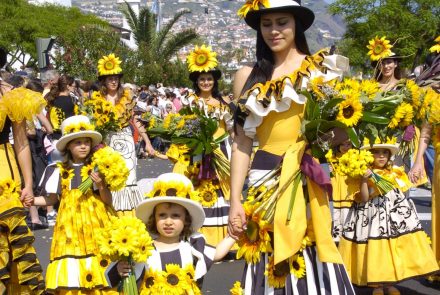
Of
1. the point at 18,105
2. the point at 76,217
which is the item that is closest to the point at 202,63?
the point at 76,217

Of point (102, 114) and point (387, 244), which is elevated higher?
point (102, 114)

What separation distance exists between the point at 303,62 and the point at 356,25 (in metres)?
34.8

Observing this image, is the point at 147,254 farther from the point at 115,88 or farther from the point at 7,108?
the point at 115,88

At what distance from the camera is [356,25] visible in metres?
38.7

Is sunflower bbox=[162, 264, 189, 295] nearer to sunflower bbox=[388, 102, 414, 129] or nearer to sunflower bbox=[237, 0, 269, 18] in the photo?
sunflower bbox=[237, 0, 269, 18]

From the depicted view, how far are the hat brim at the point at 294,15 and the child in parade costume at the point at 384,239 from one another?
234 cm

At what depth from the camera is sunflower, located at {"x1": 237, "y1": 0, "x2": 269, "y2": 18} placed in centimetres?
477

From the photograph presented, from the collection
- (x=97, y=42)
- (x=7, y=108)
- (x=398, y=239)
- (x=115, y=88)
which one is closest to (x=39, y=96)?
(x=7, y=108)

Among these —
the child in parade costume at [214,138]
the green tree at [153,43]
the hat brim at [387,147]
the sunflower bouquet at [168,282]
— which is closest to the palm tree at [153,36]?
the green tree at [153,43]

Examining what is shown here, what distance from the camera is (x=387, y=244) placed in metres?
7.11

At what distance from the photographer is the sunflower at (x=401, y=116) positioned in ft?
18.5

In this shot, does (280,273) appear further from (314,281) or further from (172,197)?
(172,197)

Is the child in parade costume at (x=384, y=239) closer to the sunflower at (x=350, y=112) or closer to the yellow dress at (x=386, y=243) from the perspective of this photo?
the yellow dress at (x=386, y=243)

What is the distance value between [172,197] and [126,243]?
2.25ft
